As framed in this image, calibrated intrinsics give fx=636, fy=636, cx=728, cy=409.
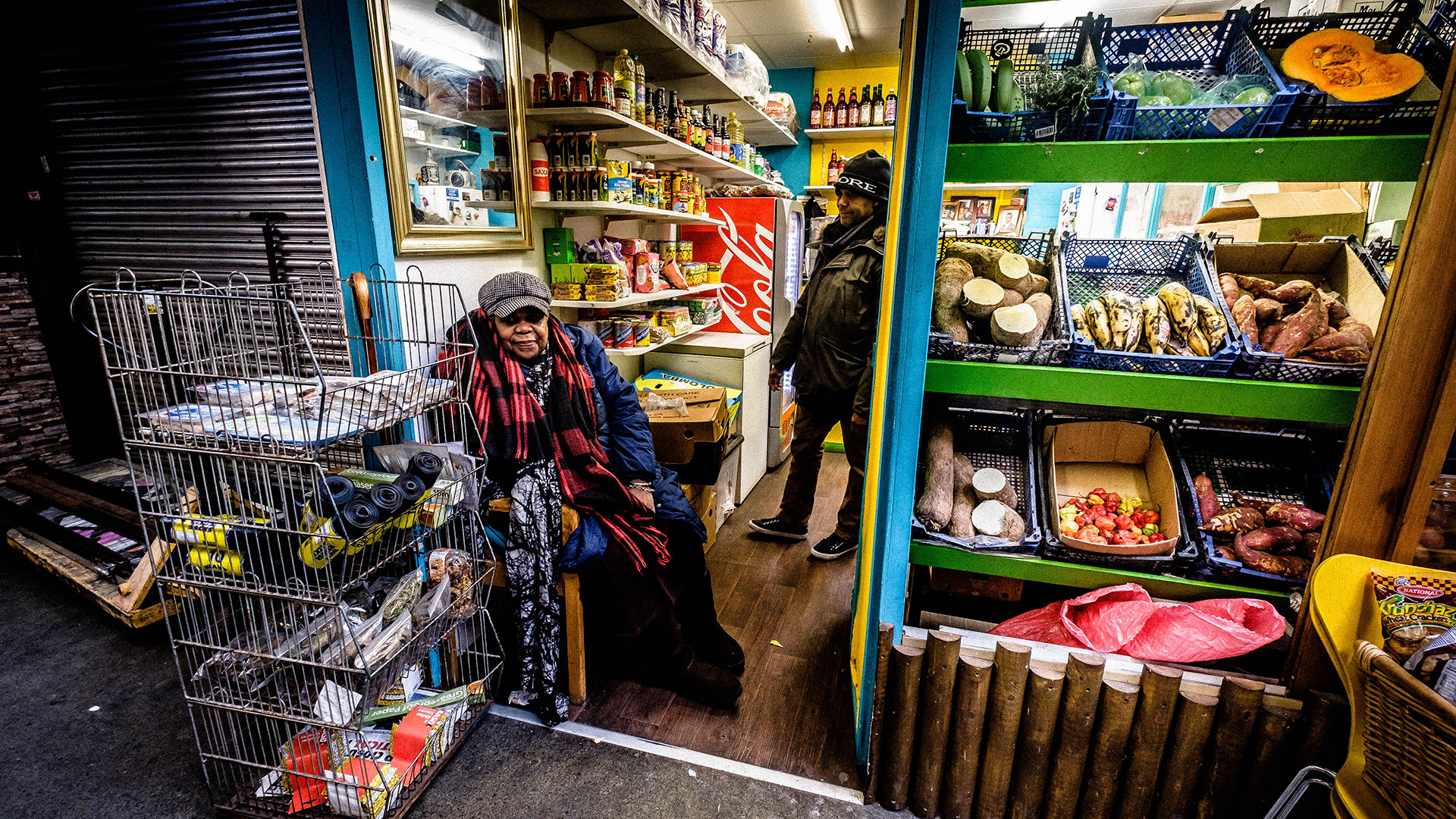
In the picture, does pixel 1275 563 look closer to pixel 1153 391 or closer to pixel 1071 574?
pixel 1071 574

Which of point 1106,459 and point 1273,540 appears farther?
point 1106,459

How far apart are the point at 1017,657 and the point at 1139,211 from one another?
268 inches

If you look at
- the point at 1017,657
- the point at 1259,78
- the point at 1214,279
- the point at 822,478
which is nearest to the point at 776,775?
the point at 1017,657

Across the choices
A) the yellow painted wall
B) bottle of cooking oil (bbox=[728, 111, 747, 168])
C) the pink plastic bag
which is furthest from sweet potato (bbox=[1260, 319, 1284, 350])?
the yellow painted wall

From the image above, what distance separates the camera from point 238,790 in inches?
75.2

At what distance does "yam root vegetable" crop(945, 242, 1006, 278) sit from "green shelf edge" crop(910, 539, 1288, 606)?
0.93 m

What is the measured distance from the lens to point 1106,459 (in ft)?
7.53

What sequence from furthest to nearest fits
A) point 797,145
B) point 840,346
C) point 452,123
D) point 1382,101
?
point 797,145, point 840,346, point 452,123, point 1382,101

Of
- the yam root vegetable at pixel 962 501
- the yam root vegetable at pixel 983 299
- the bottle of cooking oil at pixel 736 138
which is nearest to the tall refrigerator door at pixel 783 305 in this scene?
the bottle of cooking oil at pixel 736 138

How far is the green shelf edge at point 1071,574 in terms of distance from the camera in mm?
1925

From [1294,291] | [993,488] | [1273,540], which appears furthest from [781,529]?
[1294,291]

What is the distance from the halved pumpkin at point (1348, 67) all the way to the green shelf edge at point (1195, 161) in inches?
4.8

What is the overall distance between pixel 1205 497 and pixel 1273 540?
20cm

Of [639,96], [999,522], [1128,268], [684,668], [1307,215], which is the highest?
[639,96]
